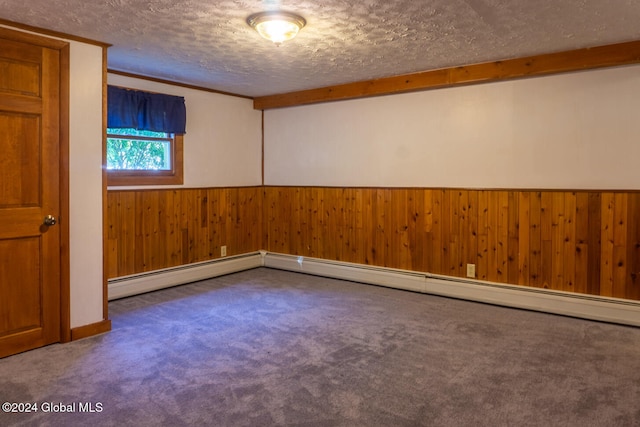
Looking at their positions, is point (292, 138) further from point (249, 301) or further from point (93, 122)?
point (93, 122)

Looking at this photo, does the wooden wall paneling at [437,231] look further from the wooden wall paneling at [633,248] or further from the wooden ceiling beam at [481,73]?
the wooden wall paneling at [633,248]

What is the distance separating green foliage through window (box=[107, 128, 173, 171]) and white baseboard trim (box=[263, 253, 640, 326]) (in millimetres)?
2026

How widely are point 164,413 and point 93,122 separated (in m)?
2.24

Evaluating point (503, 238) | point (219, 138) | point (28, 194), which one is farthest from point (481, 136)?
point (28, 194)

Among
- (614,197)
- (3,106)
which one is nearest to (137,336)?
(3,106)

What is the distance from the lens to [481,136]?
14.9 ft

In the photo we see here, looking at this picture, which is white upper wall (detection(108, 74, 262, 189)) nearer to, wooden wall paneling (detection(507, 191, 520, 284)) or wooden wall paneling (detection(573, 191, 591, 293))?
wooden wall paneling (detection(507, 191, 520, 284))

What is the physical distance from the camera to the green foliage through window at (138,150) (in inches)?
187

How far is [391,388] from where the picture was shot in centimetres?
268

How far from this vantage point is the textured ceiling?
9.52 ft

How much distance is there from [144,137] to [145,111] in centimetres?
30

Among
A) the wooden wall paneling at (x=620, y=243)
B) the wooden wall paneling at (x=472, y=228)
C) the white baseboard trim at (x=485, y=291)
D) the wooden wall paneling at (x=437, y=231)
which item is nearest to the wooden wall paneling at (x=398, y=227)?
the white baseboard trim at (x=485, y=291)

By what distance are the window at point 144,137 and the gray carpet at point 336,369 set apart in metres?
1.40

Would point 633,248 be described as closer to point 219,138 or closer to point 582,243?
point 582,243
